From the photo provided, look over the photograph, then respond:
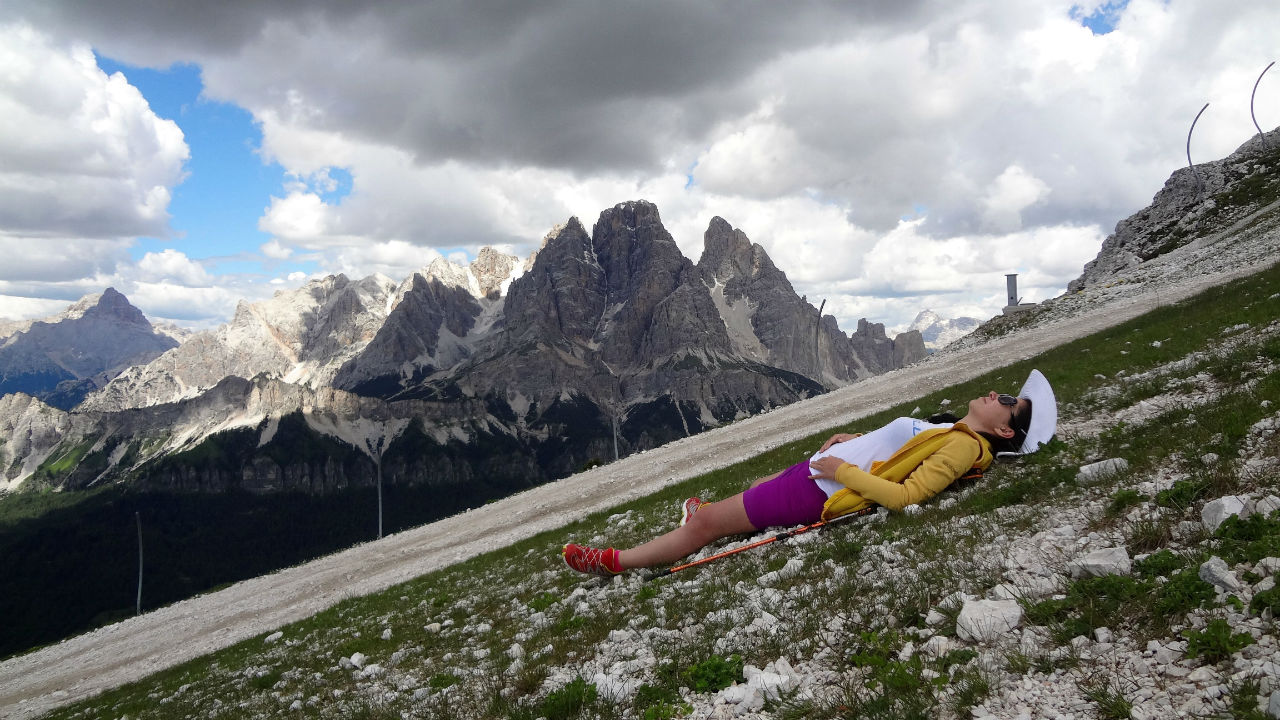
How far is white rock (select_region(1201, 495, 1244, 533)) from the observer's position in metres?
6.09

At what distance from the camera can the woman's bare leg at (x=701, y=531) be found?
11.6 m

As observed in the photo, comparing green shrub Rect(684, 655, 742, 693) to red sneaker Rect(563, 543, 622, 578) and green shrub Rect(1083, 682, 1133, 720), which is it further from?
red sneaker Rect(563, 543, 622, 578)

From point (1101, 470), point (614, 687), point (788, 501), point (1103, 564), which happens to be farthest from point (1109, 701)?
point (788, 501)

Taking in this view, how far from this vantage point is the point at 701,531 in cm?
1173

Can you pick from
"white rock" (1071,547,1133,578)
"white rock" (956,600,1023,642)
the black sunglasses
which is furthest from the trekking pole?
"white rock" (956,600,1023,642)

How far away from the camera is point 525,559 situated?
2100cm

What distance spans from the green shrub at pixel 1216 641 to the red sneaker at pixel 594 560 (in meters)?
9.08

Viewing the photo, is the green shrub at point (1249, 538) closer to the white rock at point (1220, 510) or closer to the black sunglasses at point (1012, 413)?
the white rock at point (1220, 510)

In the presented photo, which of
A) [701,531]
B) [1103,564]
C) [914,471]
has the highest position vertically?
[914,471]

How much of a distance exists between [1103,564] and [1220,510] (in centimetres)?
139

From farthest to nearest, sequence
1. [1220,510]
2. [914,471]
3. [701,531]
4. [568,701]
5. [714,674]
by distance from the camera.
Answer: [701,531], [914,471], [568,701], [714,674], [1220,510]

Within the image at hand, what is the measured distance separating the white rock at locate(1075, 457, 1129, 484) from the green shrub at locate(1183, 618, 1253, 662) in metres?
4.67

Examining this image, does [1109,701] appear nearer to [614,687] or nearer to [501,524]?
[614,687]

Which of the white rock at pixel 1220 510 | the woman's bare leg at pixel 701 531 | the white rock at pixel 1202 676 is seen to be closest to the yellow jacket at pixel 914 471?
the woman's bare leg at pixel 701 531
